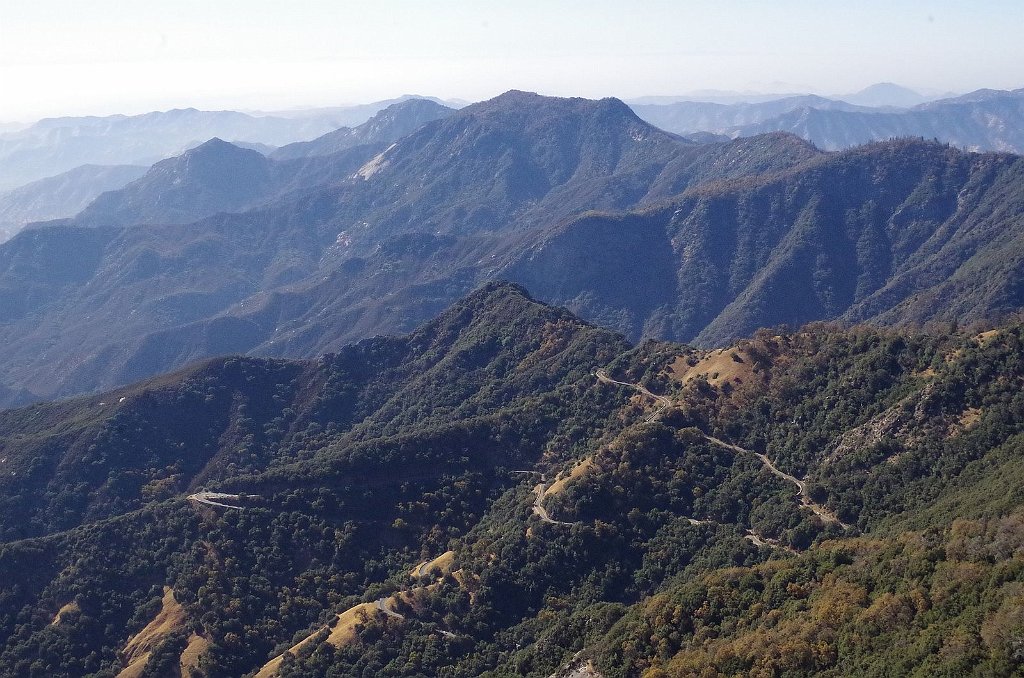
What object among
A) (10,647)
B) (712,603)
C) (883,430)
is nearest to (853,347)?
(883,430)

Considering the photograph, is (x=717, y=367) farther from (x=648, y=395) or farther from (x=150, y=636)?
(x=150, y=636)

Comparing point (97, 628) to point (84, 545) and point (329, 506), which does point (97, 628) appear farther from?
point (329, 506)

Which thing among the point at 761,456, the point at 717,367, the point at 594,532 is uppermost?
the point at 717,367

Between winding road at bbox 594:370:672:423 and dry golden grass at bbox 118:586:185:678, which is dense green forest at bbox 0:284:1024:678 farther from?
winding road at bbox 594:370:672:423

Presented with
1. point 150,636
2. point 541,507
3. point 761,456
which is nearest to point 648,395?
point 761,456

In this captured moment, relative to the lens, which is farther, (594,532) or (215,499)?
(215,499)
